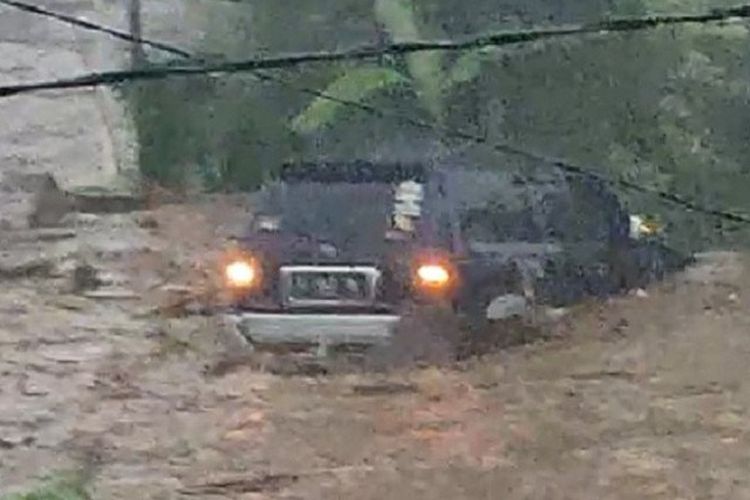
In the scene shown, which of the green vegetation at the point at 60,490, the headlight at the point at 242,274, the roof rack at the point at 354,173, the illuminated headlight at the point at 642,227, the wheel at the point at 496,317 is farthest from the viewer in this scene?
the illuminated headlight at the point at 642,227

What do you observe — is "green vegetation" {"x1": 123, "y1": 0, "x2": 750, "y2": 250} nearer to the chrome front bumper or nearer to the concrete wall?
the concrete wall

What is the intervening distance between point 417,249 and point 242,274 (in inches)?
36.9

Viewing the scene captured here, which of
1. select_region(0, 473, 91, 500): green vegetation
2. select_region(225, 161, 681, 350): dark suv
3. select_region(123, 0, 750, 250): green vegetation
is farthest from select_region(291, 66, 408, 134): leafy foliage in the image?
select_region(0, 473, 91, 500): green vegetation

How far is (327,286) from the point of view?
8.45m

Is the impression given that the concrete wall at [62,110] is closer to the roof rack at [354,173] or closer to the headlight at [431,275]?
the roof rack at [354,173]

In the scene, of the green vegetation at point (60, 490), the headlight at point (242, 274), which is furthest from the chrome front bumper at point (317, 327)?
the green vegetation at point (60, 490)

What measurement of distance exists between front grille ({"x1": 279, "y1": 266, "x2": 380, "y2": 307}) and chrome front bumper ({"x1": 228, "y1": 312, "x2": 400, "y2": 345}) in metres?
0.07

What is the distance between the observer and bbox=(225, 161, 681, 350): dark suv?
332 inches

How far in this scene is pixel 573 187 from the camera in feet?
36.1

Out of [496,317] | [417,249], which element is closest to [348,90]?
[496,317]

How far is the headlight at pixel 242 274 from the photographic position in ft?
27.7

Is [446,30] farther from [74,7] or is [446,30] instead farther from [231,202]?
[74,7]

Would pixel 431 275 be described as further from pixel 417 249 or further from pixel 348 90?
pixel 348 90

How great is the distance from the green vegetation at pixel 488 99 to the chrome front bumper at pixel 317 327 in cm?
289
